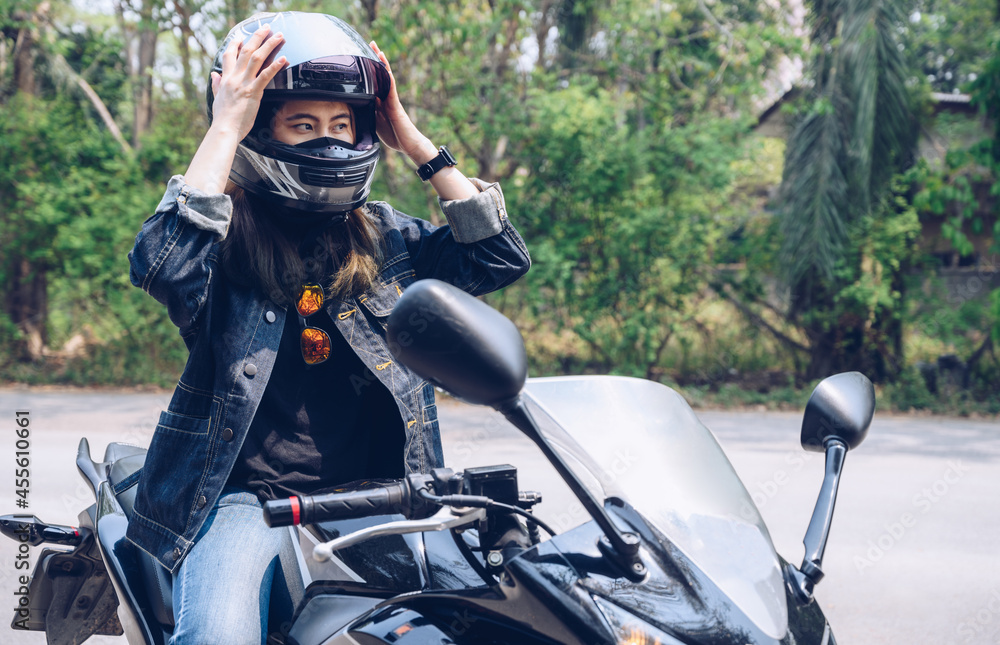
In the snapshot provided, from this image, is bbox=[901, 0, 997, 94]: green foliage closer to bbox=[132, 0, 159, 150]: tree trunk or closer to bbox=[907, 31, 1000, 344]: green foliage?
bbox=[907, 31, 1000, 344]: green foliage

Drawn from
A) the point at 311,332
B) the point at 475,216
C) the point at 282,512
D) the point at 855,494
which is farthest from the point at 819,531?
the point at 855,494

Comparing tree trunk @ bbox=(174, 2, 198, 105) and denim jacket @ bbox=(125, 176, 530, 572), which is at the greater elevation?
tree trunk @ bbox=(174, 2, 198, 105)

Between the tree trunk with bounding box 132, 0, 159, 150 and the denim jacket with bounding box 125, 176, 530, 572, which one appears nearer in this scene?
the denim jacket with bounding box 125, 176, 530, 572

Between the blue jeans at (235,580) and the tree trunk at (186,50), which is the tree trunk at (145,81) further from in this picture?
the blue jeans at (235,580)

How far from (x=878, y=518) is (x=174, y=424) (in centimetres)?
471

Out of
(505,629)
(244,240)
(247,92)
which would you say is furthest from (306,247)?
(505,629)

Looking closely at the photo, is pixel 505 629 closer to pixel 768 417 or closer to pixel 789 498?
pixel 789 498

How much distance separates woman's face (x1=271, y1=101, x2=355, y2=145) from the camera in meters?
2.16

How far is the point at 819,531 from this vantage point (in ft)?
5.28

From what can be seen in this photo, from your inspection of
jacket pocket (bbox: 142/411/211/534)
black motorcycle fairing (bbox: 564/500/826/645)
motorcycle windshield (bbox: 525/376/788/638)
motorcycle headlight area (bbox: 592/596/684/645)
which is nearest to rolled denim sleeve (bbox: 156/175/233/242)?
jacket pocket (bbox: 142/411/211/534)

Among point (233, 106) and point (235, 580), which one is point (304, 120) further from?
point (235, 580)

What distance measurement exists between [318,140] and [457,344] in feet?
3.63

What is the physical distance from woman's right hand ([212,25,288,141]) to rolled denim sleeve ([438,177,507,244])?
0.55 m

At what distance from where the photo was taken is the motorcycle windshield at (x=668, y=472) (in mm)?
1402
